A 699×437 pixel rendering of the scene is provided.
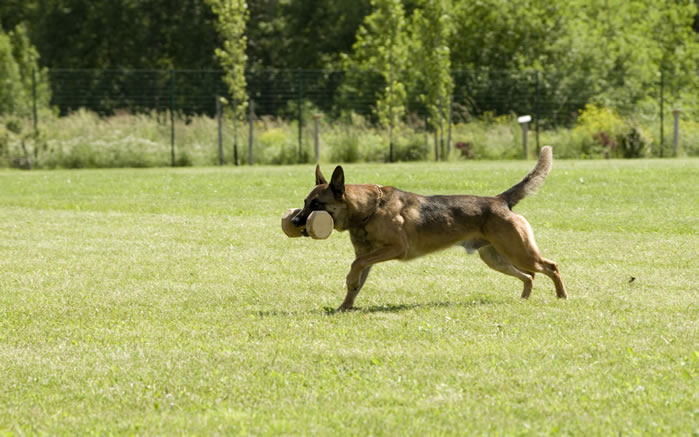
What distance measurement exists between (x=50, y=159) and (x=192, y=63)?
27184 millimetres

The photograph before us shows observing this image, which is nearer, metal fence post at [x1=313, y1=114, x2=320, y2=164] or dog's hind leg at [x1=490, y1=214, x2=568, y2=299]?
dog's hind leg at [x1=490, y1=214, x2=568, y2=299]

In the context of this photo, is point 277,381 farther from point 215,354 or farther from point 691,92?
point 691,92

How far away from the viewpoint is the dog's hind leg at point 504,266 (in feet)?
28.8

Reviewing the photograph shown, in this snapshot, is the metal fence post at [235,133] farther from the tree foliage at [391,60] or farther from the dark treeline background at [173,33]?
the dark treeline background at [173,33]

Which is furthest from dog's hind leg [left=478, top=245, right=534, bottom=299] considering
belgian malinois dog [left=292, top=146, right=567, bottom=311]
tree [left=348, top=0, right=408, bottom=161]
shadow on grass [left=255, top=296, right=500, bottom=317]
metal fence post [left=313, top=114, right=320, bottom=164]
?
tree [left=348, top=0, right=408, bottom=161]

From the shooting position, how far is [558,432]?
4.83 m

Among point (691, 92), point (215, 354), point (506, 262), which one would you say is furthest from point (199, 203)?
point (691, 92)

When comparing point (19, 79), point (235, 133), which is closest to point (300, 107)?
point (235, 133)

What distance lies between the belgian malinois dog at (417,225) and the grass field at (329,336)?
1.08ft

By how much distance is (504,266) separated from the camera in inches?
349

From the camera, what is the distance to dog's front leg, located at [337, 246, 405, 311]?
8.20 meters

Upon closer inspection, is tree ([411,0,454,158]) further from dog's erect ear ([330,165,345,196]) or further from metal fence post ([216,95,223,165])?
dog's erect ear ([330,165,345,196])

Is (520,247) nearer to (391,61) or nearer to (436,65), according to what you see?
(436,65)

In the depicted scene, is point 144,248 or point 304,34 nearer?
point 144,248
